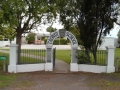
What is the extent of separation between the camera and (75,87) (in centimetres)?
888

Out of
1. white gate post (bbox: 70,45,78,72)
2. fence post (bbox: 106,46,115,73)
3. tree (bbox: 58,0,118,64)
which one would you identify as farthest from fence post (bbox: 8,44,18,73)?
fence post (bbox: 106,46,115,73)

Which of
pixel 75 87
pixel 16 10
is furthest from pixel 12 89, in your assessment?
pixel 16 10

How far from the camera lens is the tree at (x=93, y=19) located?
1342 centimetres

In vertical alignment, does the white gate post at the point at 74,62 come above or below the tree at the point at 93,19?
below

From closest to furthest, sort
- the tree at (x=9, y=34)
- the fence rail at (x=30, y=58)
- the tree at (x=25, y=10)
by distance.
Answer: the tree at (x=25, y=10)
the fence rail at (x=30, y=58)
the tree at (x=9, y=34)

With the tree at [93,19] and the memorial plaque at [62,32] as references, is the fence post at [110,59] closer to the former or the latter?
the tree at [93,19]

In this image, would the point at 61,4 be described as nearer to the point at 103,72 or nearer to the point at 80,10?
the point at 80,10

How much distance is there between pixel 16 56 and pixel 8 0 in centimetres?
342

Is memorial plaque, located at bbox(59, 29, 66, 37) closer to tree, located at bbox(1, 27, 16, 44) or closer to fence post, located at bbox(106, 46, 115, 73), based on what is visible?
fence post, located at bbox(106, 46, 115, 73)

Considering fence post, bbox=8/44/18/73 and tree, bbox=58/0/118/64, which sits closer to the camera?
fence post, bbox=8/44/18/73

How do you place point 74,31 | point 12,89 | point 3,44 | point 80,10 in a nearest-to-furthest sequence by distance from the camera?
point 12,89, point 80,10, point 74,31, point 3,44

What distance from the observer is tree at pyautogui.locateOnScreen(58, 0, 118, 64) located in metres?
13.4

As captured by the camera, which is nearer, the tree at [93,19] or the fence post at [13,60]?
the fence post at [13,60]

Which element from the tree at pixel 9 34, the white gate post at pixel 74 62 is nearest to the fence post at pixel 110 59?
the white gate post at pixel 74 62
